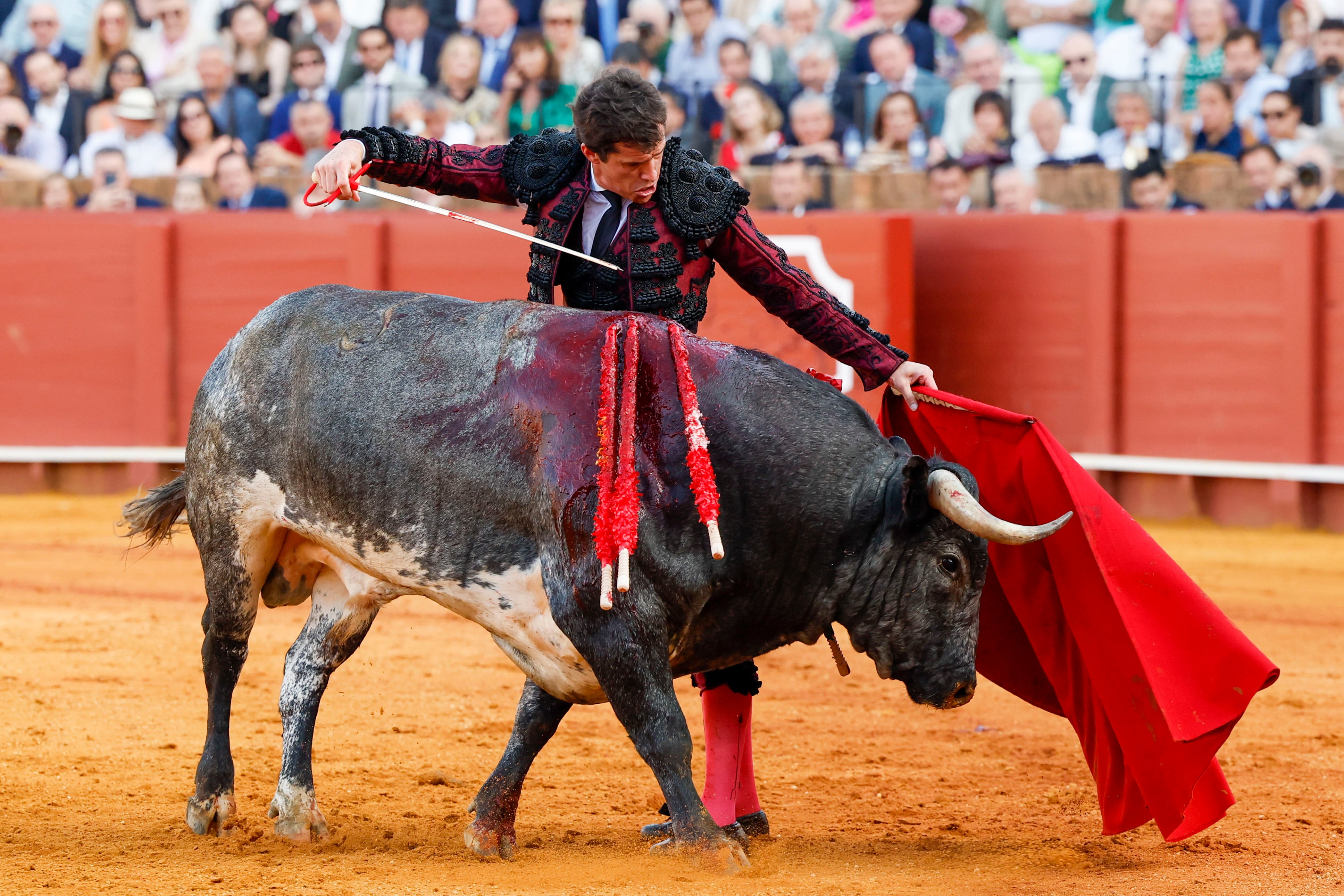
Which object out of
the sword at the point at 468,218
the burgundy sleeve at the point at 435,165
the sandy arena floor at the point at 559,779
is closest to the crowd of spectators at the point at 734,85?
the sandy arena floor at the point at 559,779

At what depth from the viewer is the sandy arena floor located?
2992mm

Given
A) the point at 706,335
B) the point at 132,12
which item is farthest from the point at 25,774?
the point at 132,12

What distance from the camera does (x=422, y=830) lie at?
340cm

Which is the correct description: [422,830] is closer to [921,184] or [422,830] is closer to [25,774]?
[25,774]

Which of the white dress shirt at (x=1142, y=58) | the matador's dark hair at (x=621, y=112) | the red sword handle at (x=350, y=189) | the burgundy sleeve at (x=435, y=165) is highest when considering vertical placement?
the white dress shirt at (x=1142, y=58)

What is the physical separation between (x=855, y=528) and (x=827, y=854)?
71 centimetres

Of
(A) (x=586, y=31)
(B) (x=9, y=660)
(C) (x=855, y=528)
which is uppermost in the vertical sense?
(A) (x=586, y=31)

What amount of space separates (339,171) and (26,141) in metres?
7.74

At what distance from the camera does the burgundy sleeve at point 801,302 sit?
3180 mm

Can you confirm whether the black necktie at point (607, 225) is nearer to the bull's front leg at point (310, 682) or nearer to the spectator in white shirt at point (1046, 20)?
the bull's front leg at point (310, 682)

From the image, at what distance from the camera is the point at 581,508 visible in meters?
2.87

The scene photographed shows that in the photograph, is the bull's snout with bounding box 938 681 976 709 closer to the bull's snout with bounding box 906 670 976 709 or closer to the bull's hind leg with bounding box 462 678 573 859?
the bull's snout with bounding box 906 670 976 709

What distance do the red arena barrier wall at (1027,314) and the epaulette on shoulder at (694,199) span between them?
5.10 meters

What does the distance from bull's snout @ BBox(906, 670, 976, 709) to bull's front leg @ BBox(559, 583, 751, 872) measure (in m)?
0.50
